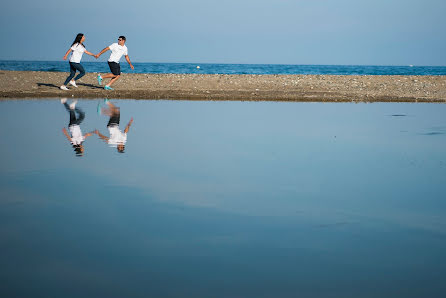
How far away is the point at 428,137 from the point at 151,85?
14.5 m

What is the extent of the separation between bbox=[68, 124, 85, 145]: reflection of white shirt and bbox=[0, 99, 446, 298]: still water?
0.03m

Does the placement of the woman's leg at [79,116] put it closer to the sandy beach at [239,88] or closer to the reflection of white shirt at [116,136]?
the reflection of white shirt at [116,136]

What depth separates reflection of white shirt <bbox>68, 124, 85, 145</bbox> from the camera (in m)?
9.13

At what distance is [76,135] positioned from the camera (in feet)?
32.2

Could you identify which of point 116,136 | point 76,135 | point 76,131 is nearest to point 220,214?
point 116,136

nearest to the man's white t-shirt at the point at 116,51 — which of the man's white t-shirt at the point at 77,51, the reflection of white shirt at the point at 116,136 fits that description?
the man's white t-shirt at the point at 77,51

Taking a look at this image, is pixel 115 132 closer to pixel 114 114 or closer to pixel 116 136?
pixel 116 136

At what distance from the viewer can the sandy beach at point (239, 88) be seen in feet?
62.5

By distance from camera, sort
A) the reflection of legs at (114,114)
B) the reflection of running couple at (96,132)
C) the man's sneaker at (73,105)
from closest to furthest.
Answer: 1. the reflection of running couple at (96,132)
2. the reflection of legs at (114,114)
3. the man's sneaker at (73,105)

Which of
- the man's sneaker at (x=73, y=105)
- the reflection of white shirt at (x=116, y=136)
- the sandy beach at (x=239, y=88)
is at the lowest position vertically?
the reflection of white shirt at (x=116, y=136)

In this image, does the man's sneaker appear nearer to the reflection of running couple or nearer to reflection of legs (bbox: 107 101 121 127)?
the reflection of running couple

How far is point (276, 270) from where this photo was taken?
3.78 meters

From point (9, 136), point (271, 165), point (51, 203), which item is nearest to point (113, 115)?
point (9, 136)

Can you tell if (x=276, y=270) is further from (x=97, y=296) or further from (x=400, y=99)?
(x=400, y=99)
